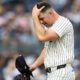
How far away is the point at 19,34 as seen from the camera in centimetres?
727

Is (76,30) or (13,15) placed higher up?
(13,15)

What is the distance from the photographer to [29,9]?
7402mm

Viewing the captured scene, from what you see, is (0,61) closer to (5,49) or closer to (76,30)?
(5,49)

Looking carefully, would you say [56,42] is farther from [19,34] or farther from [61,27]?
[19,34]

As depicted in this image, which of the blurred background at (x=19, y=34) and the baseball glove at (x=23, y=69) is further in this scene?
the blurred background at (x=19, y=34)

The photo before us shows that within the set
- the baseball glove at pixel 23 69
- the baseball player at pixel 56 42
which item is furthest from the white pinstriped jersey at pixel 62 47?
the baseball glove at pixel 23 69

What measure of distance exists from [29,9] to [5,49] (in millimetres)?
793

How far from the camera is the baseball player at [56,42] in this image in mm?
4051

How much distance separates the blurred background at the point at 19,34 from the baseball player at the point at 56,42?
2.85 meters

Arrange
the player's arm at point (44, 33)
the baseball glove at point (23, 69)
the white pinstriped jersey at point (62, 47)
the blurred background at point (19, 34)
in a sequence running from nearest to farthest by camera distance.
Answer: the player's arm at point (44, 33), the white pinstriped jersey at point (62, 47), the baseball glove at point (23, 69), the blurred background at point (19, 34)

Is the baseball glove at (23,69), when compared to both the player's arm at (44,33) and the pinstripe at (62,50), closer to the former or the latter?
the pinstripe at (62,50)

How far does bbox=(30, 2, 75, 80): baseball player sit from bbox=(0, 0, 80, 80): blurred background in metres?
2.85

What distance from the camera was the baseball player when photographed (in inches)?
159

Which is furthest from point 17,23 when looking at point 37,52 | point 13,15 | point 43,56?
point 43,56
